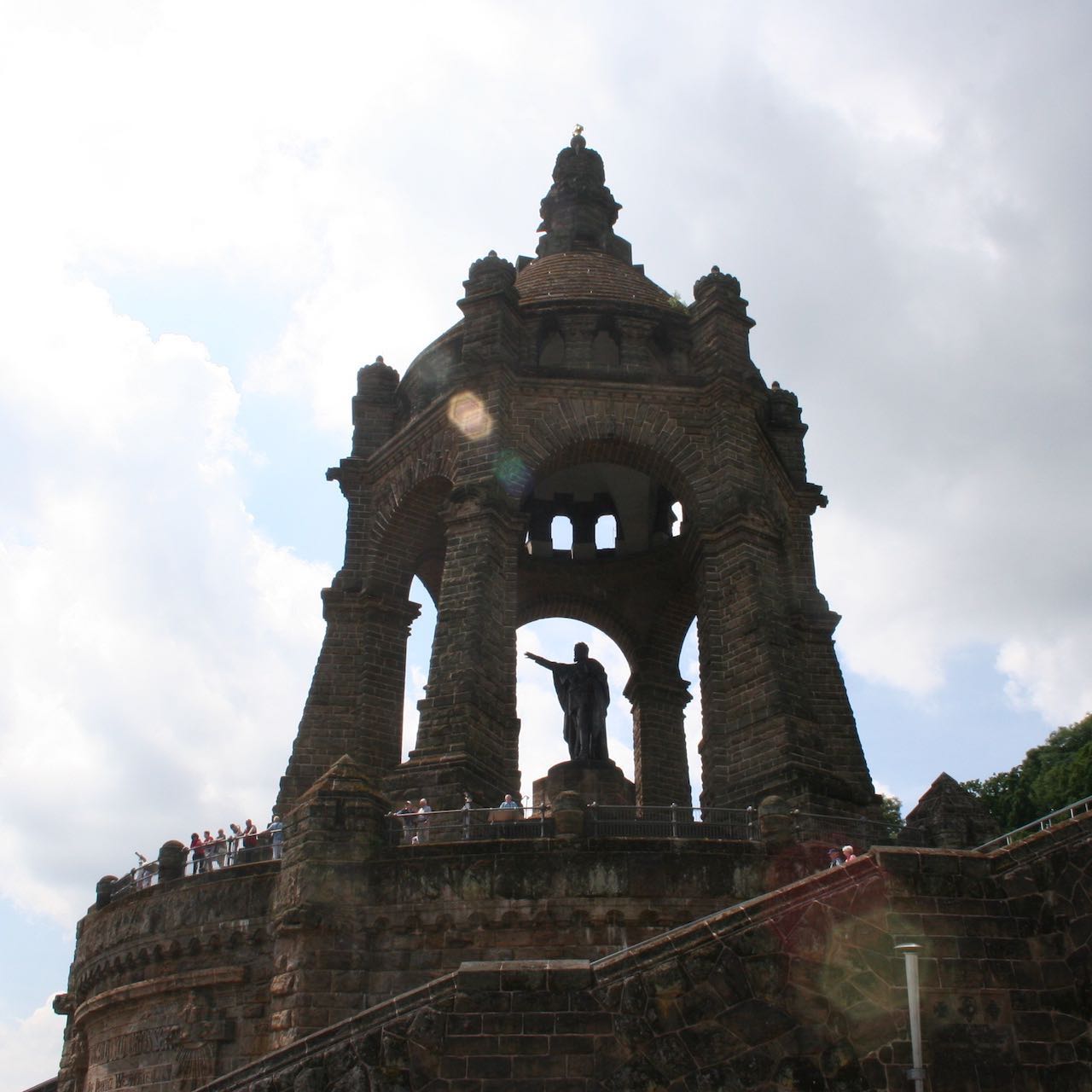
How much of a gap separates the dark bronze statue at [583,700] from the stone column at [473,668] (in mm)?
3412

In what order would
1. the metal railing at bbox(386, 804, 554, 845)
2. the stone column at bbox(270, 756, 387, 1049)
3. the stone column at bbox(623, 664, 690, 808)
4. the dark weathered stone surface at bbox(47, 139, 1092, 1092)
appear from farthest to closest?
the stone column at bbox(623, 664, 690, 808) → the metal railing at bbox(386, 804, 554, 845) → the stone column at bbox(270, 756, 387, 1049) → the dark weathered stone surface at bbox(47, 139, 1092, 1092)

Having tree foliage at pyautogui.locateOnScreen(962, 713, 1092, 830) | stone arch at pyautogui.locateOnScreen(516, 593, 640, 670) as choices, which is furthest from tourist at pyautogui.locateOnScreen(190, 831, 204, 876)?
tree foliage at pyautogui.locateOnScreen(962, 713, 1092, 830)

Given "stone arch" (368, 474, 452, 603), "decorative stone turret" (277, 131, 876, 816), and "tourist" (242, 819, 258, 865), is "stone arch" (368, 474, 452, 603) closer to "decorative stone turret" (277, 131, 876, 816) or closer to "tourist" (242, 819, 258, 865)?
"decorative stone turret" (277, 131, 876, 816)

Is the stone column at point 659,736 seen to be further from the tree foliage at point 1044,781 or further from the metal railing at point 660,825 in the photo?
the tree foliage at point 1044,781

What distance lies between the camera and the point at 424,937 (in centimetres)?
1491

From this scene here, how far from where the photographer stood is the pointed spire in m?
32.1

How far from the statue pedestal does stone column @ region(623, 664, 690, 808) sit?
3149 mm

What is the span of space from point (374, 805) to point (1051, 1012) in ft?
28.5

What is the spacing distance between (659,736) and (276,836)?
1155 cm

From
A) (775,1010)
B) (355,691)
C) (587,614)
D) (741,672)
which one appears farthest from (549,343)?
(775,1010)

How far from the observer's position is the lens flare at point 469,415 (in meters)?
22.4

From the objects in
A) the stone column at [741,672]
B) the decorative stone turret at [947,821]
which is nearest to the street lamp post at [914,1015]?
the stone column at [741,672]

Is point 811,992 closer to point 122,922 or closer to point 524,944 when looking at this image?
point 524,944

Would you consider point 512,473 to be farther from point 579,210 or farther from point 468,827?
point 579,210
